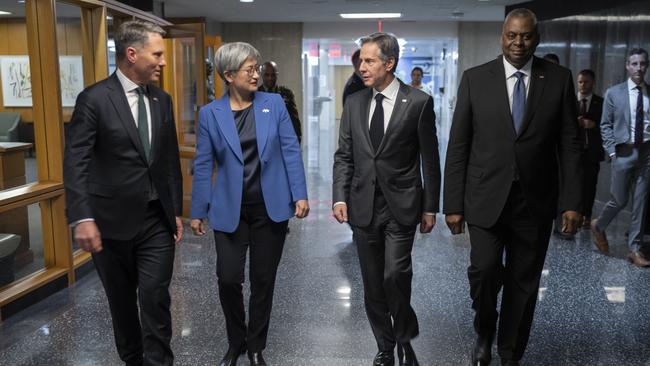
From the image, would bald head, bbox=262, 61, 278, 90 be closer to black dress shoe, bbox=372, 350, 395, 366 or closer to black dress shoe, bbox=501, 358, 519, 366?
black dress shoe, bbox=372, 350, 395, 366

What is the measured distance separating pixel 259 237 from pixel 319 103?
17231 millimetres

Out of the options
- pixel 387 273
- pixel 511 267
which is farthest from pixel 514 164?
pixel 387 273

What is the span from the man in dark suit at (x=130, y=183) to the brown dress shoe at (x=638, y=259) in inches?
164

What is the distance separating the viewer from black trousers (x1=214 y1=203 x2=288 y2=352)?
125 inches

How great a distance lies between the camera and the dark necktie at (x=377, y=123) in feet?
10.4

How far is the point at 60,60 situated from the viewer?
505 cm

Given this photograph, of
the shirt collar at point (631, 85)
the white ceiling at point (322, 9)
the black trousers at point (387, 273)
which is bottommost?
the black trousers at point (387, 273)

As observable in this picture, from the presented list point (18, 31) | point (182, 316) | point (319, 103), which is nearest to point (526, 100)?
point (182, 316)

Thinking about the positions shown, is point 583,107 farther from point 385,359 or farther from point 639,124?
point 385,359

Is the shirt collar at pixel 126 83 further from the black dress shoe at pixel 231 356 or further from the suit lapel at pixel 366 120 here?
the black dress shoe at pixel 231 356

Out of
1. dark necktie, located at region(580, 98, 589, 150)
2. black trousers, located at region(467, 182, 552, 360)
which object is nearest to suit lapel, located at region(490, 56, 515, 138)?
black trousers, located at region(467, 182, 552, 360)

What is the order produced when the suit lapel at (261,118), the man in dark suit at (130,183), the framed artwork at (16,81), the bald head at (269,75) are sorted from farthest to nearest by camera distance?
the bald head at (269,75), the framed artwork at (16,81), the suit lapel at (261,118), the man in dark suit at (130,183)

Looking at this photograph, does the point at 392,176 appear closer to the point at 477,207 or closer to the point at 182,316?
the point at 477,207

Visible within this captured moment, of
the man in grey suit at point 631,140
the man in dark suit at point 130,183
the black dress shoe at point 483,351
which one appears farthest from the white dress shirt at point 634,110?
the man in dark suit at point 130,183
